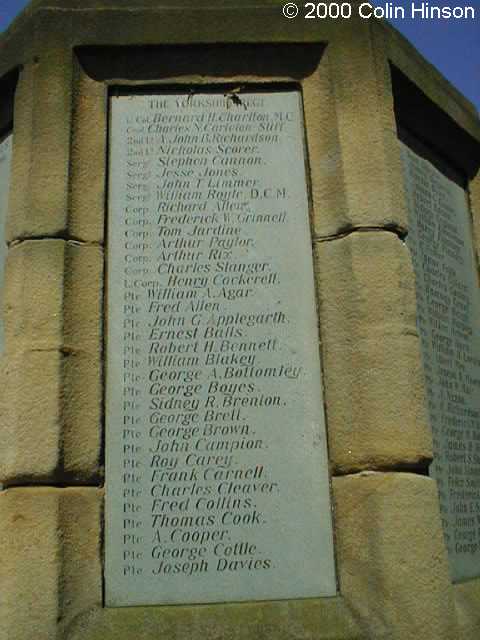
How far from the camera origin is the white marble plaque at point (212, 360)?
2.89 m

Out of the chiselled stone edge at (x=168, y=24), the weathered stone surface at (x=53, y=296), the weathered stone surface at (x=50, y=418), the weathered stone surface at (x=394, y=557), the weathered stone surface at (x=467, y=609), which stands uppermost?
the chiselled stone edge at (x=168, y=24)

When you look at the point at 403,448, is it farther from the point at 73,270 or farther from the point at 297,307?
the point at 73,270

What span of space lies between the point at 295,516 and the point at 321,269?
114 centimetres

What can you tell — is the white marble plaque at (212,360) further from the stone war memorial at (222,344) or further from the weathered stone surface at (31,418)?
the weathered stone surface at (31,418)

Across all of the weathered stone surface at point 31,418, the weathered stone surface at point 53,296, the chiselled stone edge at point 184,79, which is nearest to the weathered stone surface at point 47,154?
the chiselled stone edge at point 184,79

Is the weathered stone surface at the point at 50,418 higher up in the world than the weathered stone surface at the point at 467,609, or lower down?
higher up

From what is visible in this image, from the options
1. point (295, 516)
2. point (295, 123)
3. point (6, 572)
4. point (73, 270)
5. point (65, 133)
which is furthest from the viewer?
point (295, 123)

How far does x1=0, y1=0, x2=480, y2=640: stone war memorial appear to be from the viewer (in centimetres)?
281

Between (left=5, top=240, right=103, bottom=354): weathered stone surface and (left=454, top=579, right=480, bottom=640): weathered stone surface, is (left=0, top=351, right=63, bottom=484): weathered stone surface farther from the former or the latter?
(left=454, top=579, right=480, bottom=640): weathered stone surface

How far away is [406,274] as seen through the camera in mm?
3201

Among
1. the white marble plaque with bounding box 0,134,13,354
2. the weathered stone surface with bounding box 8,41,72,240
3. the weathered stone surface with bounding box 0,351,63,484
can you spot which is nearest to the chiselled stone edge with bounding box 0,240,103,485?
the weathered stone surface with bounding box 0,351,63,484

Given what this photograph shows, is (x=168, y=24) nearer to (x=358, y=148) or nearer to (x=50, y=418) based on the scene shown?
(x=358, y=148)

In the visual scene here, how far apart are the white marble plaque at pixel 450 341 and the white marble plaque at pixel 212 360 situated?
2.40 feet

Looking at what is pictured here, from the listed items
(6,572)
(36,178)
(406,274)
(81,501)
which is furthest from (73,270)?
(406,274)
